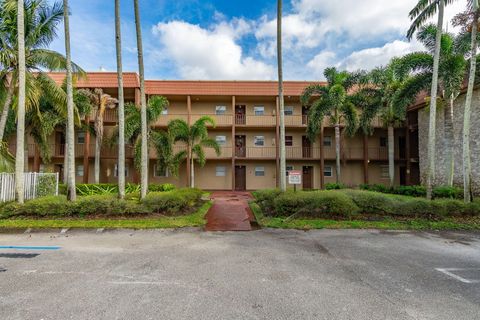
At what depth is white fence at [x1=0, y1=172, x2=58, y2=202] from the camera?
961 centimetres

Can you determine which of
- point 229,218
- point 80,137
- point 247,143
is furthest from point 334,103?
point 80,137

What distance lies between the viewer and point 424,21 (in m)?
11.0

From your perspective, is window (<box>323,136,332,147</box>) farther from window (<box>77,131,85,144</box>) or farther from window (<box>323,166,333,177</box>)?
window (<box>77,131,85,144</box>)

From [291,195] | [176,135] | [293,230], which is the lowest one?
[293,230]

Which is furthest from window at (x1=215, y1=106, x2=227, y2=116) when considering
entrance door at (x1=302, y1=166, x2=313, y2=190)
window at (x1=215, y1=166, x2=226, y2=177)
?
entrance door at (x1=302, y1=166, x2=313, y2=190)

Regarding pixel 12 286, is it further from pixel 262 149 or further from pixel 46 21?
pixel 262 149

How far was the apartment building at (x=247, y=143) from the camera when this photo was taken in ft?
64.3

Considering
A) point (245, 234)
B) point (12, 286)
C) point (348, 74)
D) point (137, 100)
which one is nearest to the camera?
point (12, 286)

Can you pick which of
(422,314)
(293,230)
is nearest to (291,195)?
(293,230)

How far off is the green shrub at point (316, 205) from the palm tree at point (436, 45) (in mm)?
3792

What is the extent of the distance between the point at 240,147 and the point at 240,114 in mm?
2829

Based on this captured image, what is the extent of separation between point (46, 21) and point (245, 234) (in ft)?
39.5

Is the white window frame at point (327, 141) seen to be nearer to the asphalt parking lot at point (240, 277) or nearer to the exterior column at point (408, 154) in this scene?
the exterior column at point (408, 154)

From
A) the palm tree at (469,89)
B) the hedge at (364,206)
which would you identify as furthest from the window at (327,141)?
the hedge at (364,206)
